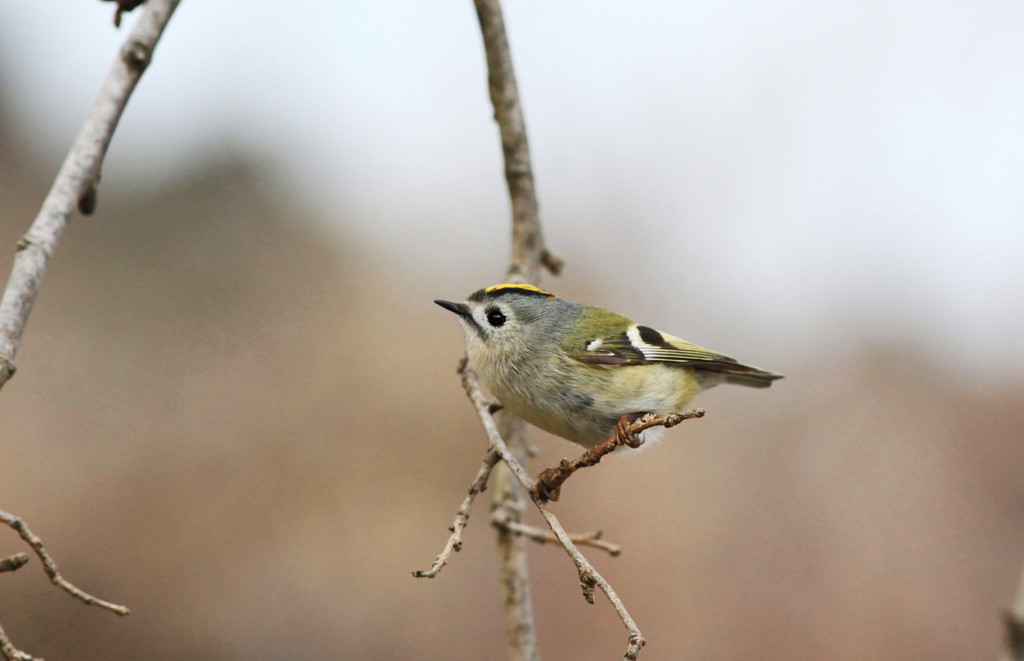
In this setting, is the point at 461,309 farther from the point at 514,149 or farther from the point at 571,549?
the point at 571,549

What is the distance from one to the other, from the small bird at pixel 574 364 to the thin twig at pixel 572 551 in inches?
6.6

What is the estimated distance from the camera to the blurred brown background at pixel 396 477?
3.56 m

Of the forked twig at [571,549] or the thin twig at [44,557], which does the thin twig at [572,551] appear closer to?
the forked twig at [571,549]

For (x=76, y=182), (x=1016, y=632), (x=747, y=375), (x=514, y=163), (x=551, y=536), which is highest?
(x=514, y=163)

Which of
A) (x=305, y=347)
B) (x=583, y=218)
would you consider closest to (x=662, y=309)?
(x=583, y=218)

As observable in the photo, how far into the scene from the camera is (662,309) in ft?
16.7

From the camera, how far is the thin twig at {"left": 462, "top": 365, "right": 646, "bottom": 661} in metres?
1.25

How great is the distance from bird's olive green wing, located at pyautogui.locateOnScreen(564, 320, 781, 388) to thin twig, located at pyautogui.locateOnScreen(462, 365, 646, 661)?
1.07 ft

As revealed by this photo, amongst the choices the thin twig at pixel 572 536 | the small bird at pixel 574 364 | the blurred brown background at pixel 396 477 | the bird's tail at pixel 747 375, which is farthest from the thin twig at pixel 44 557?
the blurred brown background at pixel 396 477

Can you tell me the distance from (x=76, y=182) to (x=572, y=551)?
3.41ft

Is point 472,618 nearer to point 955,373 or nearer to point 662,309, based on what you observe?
point 662,309

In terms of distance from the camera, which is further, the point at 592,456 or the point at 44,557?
the point at 592,456

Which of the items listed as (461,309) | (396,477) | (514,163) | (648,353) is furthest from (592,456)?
(396,477)

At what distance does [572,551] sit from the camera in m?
1.34
